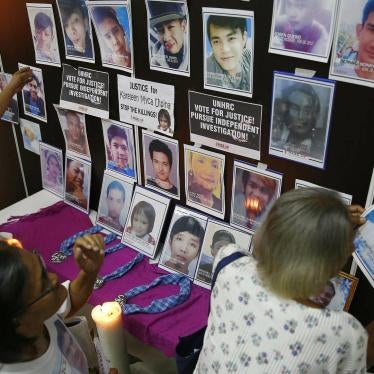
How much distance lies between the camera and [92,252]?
110 centimetres

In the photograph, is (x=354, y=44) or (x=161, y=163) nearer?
(x=354, y=44)

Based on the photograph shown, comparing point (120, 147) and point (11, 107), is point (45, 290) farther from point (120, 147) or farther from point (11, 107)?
point (11, 107)

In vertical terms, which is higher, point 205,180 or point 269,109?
point 269,109

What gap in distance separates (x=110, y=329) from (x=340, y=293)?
28.8 inches

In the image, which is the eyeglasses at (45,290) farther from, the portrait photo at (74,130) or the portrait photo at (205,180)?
the portrait photo at (74,130)

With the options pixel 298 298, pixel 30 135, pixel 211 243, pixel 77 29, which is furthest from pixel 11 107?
pixel 298 298

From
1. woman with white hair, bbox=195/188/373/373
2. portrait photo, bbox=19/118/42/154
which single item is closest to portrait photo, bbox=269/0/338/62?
woman with white hair, bbox=195/188/373/373

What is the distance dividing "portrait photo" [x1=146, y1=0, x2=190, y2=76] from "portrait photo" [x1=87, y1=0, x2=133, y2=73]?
10cm

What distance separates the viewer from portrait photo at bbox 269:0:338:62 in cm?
100

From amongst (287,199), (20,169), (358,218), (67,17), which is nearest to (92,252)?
(287,199)

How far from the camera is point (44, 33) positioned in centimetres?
175

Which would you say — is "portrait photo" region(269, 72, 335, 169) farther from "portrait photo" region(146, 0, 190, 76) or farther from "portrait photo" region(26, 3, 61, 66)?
"portrait photo" region(26, 3, 61, 66)

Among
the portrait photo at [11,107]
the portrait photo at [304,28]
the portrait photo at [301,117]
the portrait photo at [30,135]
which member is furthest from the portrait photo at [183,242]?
the portrait photo at [11,107]

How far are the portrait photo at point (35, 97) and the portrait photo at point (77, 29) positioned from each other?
0.30 m
